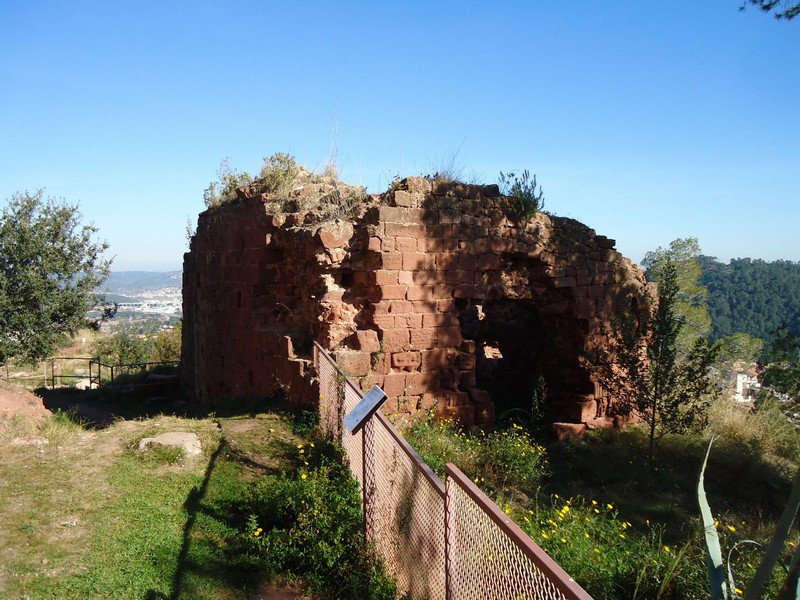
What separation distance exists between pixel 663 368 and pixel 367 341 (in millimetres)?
4439

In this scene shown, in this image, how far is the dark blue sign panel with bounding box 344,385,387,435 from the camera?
4.25m

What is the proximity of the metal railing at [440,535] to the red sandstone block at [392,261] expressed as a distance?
331 cm

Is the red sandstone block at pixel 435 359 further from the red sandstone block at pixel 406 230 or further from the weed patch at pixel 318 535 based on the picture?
the weed patch at pixel 318 535

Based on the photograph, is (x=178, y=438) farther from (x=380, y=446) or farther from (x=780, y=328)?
(x=780, y=328)

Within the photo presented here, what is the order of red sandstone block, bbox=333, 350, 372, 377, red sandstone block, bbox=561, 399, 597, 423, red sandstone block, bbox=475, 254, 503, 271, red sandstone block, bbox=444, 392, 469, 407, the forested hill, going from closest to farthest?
red sandstone block, bbox=333, 350, 372, 377 < red sandstone block, bbox=444, 392, 469, 407 < red sandstone block, bbox=475, 254, 503, 271 < red sandstone block, bbox=561, 399, 597, 423 < the forested hill

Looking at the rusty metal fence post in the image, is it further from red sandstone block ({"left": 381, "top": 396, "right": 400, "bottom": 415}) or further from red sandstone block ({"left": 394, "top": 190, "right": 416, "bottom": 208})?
red sandstone block ({"left": 394, "top": 190, "right": 416, "bottom": 208})

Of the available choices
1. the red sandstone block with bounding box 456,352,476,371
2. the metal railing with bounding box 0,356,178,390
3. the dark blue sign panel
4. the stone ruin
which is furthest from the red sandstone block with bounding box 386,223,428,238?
the metal railing with bounding box 0,356,178,390

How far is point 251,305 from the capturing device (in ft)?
34.6

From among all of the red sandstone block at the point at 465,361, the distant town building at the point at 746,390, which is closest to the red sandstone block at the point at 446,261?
the red sandstone block at the point at 465,361

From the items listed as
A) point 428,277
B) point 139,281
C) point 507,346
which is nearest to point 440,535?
point 428,277

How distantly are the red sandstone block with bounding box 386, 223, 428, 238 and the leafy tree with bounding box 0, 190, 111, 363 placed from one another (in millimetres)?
13078

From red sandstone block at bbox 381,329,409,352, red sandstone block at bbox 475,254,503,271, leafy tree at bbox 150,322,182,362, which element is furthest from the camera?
leafy tree at bbox 150,322,182,362

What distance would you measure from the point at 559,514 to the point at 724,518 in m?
2.71

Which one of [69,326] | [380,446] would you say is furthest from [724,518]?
[69,326]
